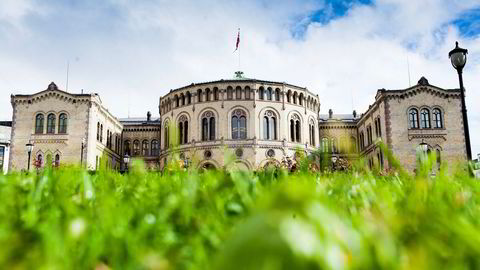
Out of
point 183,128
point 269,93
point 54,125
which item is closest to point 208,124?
point 183,128

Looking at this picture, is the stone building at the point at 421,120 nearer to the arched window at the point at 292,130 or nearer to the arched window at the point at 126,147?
the arched window at the point at 292,130

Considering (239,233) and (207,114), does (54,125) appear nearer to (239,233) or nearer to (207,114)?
(207,114)

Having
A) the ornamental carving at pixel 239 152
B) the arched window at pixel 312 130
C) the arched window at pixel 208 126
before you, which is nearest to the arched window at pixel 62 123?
the arched window at pixel 208 126

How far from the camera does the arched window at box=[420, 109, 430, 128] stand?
138 feet

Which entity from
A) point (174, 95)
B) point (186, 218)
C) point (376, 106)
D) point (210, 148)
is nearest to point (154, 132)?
point (174, 95)

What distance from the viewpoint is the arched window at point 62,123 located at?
4244cm

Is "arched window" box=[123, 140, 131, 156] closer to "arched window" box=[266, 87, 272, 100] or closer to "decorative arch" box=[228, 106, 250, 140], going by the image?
"decorative arch" box=[228, 106, 250, 140]

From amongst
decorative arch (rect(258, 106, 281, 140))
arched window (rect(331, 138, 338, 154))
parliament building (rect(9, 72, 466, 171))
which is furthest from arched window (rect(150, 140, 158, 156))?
arched window (rect(331, 138, 338, 154))

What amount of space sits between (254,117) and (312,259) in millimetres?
43796

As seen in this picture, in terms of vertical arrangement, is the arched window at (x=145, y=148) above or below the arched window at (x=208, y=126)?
below

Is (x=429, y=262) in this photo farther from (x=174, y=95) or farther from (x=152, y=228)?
(x=174, y=95)

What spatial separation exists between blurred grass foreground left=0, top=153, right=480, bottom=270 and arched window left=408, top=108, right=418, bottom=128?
145 feet

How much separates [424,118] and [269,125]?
16348 mm

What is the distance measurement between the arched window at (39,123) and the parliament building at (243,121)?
0.10 m
